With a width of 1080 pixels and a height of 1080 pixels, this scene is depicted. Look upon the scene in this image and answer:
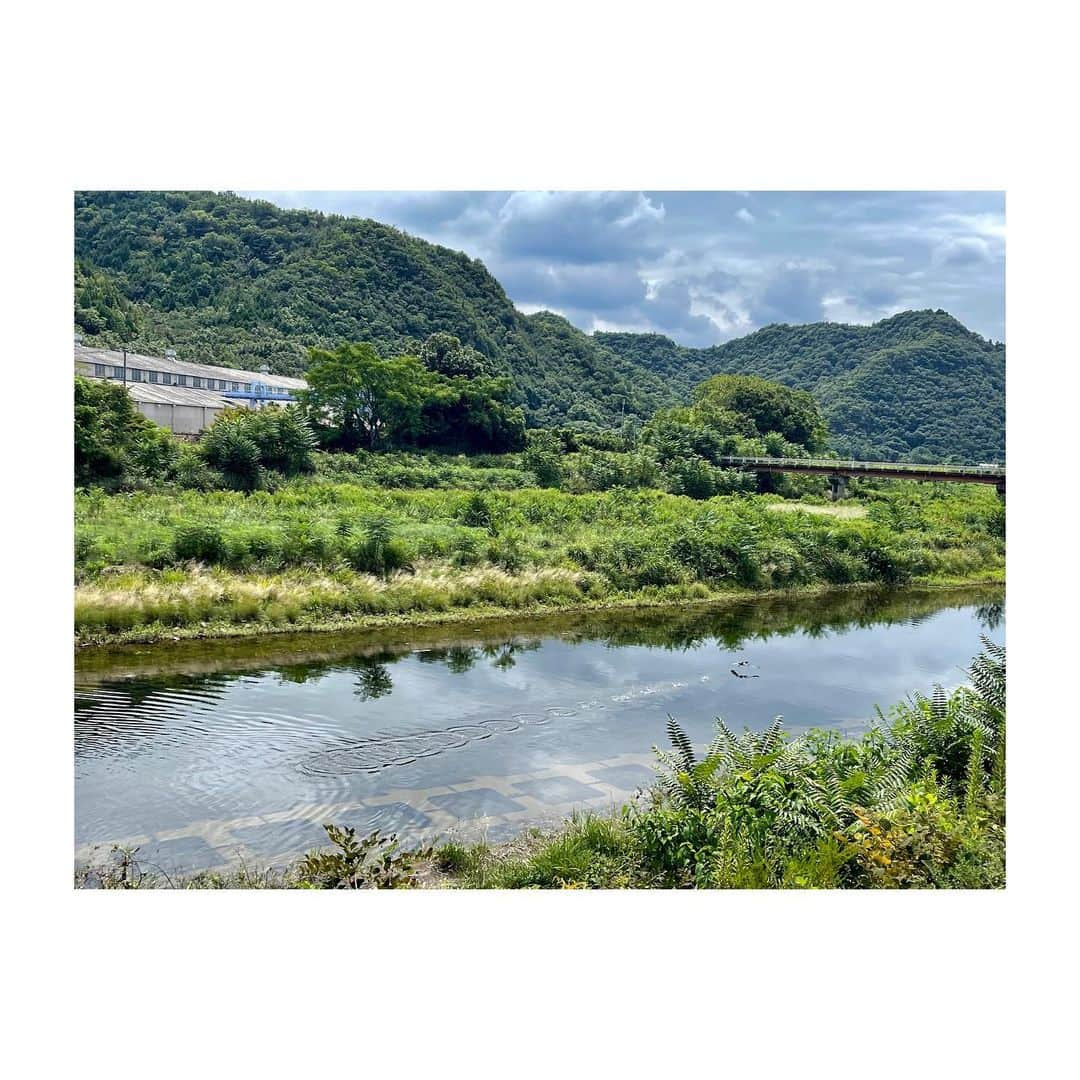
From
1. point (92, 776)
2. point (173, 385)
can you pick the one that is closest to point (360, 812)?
point (92, 776)

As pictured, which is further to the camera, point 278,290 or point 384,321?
point 384,321

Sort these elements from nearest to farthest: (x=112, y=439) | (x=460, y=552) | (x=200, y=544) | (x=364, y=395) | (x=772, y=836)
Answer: (x=772, y=836) → (x=200, y=544) → (x=112, y=439) → (x=460, y=552) → (x=364, y=395)

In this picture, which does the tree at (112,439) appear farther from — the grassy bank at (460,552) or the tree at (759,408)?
the tree at (759,408)

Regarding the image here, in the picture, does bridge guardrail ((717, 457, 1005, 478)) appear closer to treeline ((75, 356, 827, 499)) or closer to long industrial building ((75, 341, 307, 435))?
treeline ((75, 356, 827, 499))

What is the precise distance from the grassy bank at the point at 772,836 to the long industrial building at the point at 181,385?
30.4 ft

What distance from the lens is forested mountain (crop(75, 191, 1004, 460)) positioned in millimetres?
10734

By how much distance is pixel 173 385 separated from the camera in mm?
13789

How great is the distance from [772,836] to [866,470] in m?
12.2

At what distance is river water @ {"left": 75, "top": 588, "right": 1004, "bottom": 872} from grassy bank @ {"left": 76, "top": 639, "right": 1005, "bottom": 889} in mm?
474

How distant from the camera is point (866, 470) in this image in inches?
599

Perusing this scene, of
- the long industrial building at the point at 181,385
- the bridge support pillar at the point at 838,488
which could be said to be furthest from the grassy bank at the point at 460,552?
the long industrial building at the point at 181,385

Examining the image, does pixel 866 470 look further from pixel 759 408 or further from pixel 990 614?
pixel 759 408

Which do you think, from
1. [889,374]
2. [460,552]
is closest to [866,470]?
[889,374]
